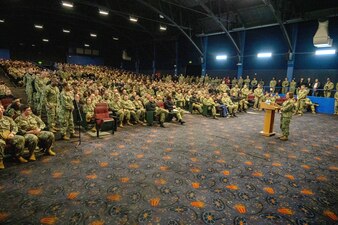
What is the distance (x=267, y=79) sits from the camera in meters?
16.1

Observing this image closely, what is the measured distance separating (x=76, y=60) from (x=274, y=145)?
30815 mm

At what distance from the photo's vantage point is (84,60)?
30984 mm

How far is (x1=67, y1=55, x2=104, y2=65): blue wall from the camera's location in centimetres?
3017

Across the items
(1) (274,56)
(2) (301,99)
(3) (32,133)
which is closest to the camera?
(3) (32,133)

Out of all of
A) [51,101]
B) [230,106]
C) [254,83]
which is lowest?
[230,106]

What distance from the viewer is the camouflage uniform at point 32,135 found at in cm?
402

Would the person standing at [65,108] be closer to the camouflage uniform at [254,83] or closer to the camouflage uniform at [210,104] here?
the camouflage uniform at [210,104]

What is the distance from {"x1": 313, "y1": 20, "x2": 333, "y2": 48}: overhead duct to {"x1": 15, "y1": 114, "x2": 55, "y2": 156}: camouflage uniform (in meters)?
14.9

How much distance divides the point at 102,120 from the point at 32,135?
6.65ft

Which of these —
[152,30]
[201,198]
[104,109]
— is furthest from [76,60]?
[201,198]

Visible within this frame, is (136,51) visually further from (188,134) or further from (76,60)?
(188,134)

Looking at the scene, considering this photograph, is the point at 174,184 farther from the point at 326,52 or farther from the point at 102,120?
the point at 326,52

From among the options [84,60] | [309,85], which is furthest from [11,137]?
[84,60]

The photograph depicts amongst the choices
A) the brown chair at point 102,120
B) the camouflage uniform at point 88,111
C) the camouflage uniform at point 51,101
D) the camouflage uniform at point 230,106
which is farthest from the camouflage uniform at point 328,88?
the camouflage uniform at point 51,101
